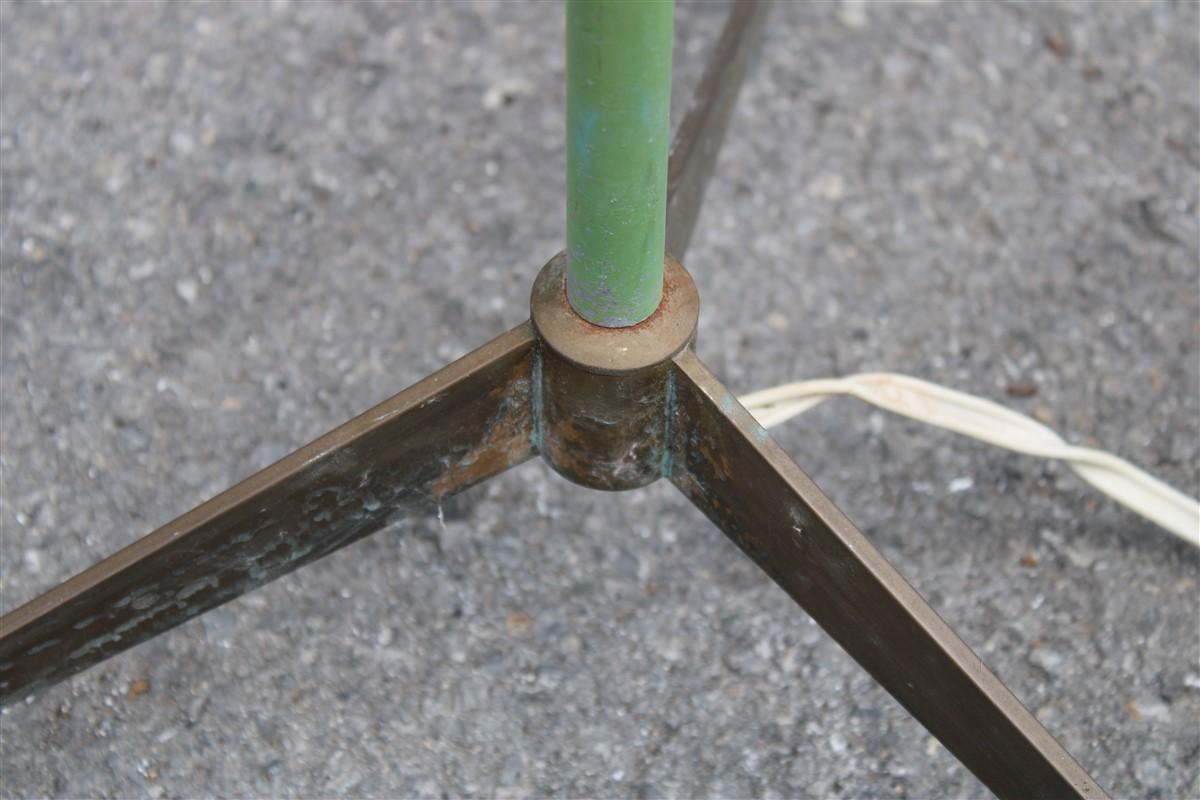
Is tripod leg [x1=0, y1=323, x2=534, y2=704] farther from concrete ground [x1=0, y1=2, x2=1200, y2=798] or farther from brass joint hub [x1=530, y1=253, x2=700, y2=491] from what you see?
concrete ground [x1=0, y1=2, x2=1200, y2=798]

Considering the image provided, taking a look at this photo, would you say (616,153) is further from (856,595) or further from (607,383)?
(856,595)

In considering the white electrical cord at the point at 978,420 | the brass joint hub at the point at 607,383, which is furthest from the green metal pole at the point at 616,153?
the white electrical cord at the point at 978,420

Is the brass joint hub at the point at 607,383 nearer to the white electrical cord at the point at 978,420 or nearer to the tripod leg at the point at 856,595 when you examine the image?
the tripod leg at the point at 856,595

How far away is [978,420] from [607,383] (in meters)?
0.52

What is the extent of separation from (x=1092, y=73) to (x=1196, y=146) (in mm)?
170

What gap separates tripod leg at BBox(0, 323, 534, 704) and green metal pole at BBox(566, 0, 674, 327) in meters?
0.09

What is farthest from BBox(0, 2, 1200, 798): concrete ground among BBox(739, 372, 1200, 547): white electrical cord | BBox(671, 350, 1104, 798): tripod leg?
BBox(671, 350, 1104, 798): tripod leg

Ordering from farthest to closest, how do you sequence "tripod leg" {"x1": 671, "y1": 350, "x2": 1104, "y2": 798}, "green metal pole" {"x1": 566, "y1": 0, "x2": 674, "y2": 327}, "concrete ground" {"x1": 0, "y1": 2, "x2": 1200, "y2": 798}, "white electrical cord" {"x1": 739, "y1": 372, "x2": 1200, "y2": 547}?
"white electrical cord" {"x1": 739, "y1": 372, "x2": 1200, "y2": 547}
"concrete ground" {"x1": 0, "y1": 2, "x2": 1200, "y2": 798}
"tripod leg" {"x1": 671, "y1": 350, "x2": 1104, "y2": 798}
"green metal pole" {"x1": 566, "y1": 0, "x2": 674, "y2": 327}

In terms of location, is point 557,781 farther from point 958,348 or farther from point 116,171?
point 116,171

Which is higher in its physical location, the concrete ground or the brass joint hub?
the brass joint hub

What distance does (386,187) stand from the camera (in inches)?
68.5

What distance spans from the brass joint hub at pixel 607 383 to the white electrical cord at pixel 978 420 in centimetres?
30

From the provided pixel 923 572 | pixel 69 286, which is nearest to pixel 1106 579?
pixel 923 572

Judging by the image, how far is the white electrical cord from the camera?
4.69 ft
